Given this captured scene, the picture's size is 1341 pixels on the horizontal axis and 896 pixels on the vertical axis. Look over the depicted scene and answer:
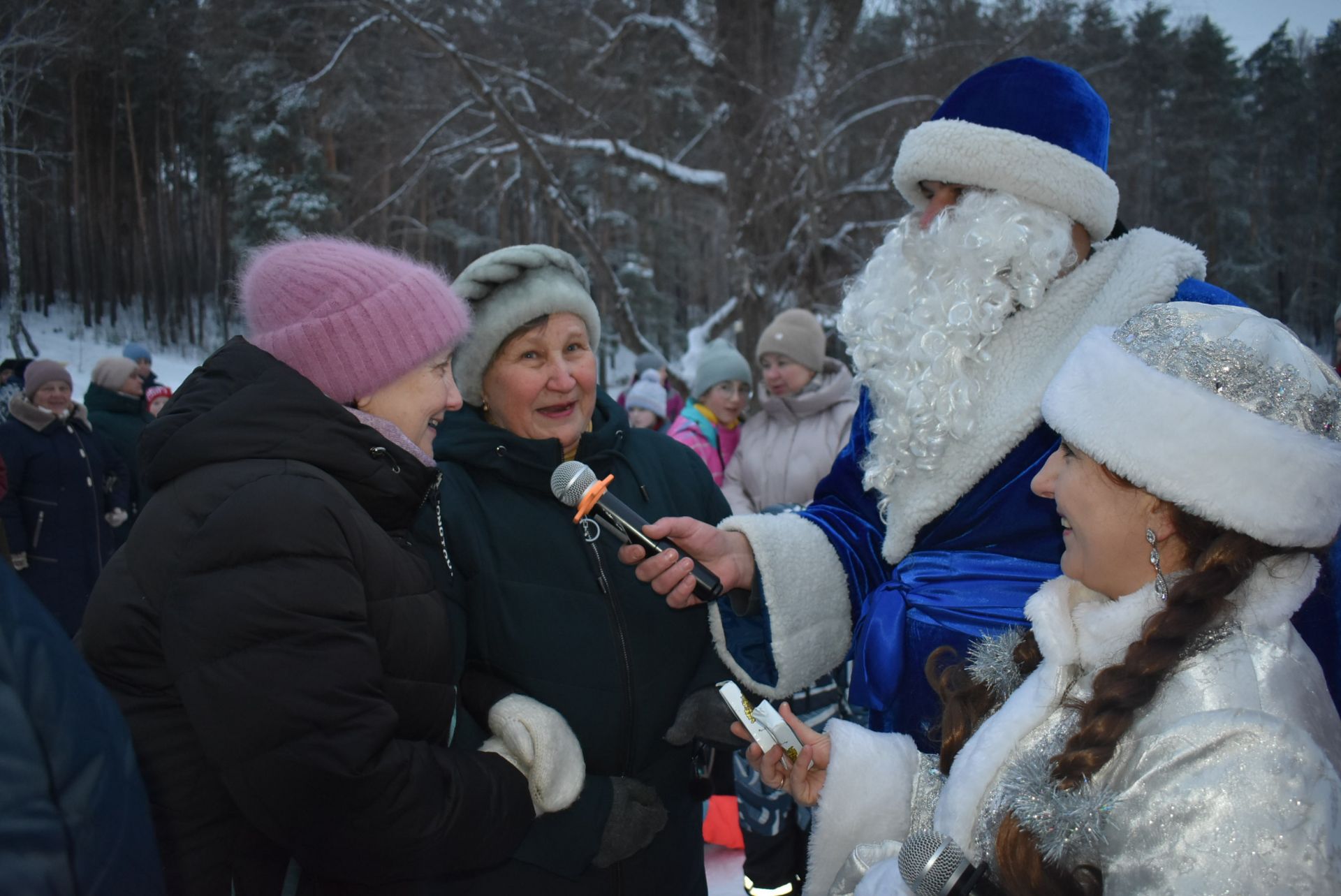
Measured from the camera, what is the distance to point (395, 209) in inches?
611

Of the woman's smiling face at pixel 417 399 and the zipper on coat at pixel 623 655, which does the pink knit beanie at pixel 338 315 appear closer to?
the woman's smiling face at pixel 417 399

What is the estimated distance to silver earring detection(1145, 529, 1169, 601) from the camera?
1.17 metres

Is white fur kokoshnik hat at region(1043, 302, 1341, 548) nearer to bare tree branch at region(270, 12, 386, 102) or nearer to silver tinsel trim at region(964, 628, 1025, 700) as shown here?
silver tinsel trim at region(964, 628, 1025, 700)

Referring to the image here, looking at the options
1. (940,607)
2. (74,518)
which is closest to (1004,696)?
(940,607)

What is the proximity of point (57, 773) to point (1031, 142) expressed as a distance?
2.00 meters

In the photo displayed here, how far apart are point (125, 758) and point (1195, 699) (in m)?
1.23

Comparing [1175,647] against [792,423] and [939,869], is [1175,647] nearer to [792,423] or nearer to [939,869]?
[939,869]

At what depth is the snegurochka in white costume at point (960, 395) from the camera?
5.73ft

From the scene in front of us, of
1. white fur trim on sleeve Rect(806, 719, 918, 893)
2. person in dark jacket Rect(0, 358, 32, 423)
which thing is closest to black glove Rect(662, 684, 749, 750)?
white fur trim on sleeve Rect(806, 719, 918, 893)

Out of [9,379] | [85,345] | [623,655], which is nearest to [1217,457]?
[623,655]

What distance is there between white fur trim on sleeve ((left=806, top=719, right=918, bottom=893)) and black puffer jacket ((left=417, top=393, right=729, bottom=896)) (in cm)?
52

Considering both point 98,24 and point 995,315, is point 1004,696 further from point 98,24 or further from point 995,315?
point 98,24

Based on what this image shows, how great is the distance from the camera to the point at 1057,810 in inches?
43.1

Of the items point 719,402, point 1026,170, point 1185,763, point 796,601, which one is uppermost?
point 1026,170
